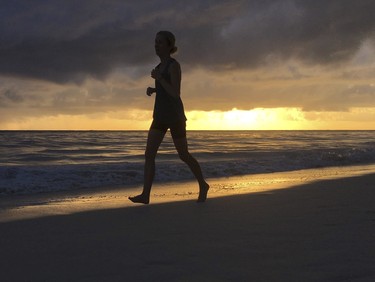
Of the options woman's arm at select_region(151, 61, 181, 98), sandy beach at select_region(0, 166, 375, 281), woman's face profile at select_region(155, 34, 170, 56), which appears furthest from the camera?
woman's face profile at select_region(155, 34, 170, 56)

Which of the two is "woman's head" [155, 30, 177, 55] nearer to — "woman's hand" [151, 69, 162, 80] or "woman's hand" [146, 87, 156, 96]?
"woman's hand" [151, 69, 162, 80]

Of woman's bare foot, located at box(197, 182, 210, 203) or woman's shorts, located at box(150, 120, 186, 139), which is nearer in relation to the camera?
woman's shorts, located at box(150, 120, 186, 139)

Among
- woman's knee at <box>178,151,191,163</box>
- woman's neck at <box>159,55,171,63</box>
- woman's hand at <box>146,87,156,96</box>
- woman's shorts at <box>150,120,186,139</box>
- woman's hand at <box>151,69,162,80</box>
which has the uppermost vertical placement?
woman's neck at <box>159,55,171,63</box>

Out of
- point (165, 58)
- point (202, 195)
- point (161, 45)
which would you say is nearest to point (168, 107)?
point (165, 58)

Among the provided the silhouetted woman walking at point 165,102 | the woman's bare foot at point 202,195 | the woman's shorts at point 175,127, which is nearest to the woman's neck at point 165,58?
the silhouetted woman walking at point 165,102

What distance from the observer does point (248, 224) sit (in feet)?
12.6

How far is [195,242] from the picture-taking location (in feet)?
10.6

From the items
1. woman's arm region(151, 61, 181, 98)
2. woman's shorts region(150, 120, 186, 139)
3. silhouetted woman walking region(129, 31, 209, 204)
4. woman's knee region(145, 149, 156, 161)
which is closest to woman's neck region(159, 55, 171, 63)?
silhouetted woman walking region(129, 31, 209, 204)

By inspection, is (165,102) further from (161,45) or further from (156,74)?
(161,45)

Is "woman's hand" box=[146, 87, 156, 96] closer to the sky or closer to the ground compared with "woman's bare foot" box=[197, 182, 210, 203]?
closer to the sky

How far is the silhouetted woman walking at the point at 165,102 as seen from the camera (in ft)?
17.4

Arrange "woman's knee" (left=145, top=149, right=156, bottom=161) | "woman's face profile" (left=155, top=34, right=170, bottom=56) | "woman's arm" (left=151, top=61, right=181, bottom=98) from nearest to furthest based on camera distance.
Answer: "woman's arm" (left=151, top=61, right=181, bottom=98) < "woman's face profile" (left=155, top=34, right=170, bottom=56) < "woman's knee" (left=145, top=149, right=156, bottom=161)

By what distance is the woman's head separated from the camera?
540 centimetres

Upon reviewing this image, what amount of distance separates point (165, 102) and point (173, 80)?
0.93ft
